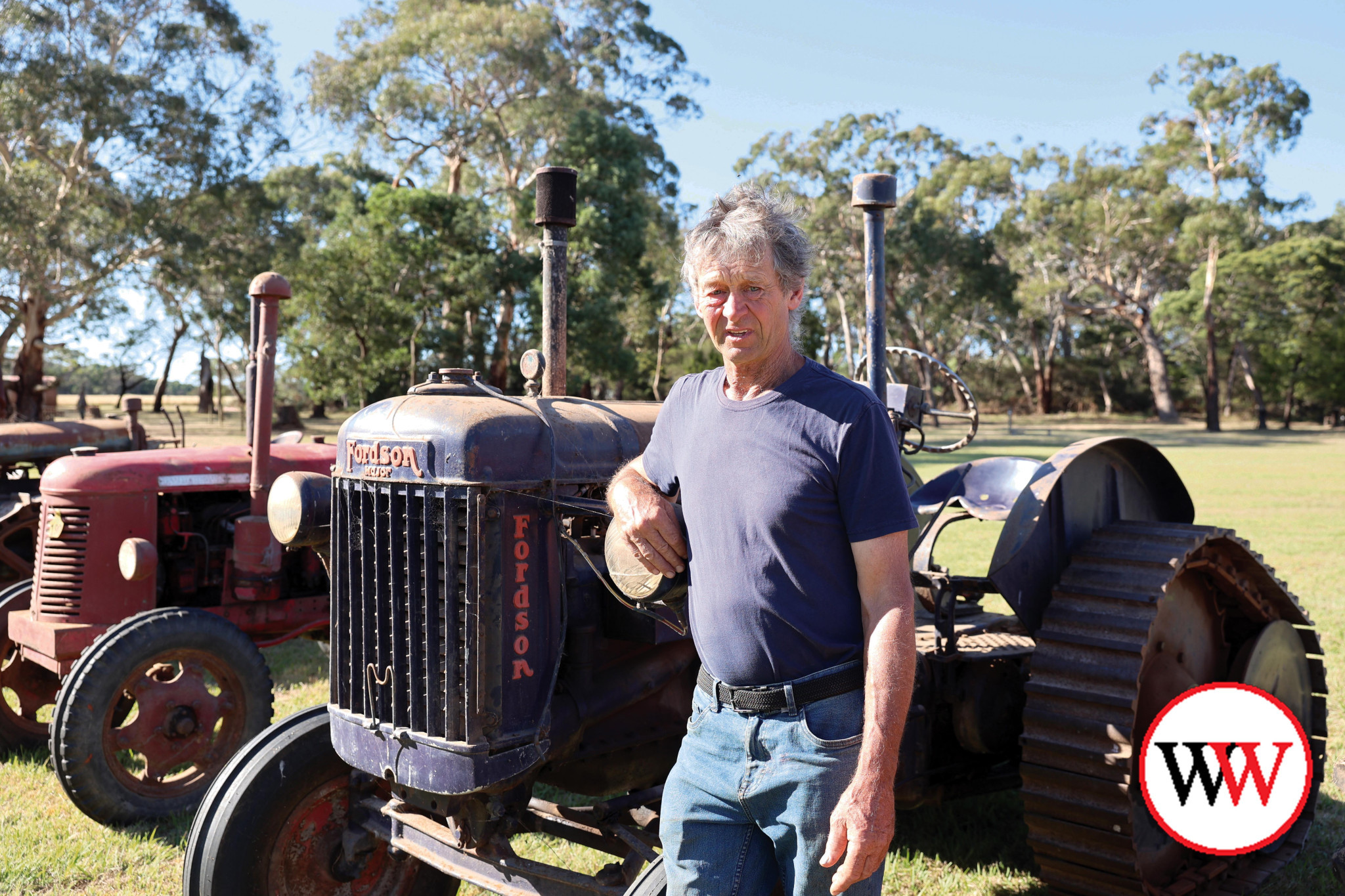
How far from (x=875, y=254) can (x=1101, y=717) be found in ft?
5.01

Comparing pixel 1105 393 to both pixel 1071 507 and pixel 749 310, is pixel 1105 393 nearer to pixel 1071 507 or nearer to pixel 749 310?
pixel 1071 507

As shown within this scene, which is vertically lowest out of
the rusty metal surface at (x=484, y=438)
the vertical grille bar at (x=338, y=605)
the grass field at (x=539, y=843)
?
the grass field at (x=539, y=843)

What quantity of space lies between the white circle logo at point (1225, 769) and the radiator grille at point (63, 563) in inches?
169

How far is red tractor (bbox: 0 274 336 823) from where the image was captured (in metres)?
4.13

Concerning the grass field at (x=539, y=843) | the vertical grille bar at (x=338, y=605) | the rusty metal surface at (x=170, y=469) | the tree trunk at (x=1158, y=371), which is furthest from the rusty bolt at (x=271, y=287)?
the tree trunk at (x=1158, y=371)

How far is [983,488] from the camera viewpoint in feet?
12.5

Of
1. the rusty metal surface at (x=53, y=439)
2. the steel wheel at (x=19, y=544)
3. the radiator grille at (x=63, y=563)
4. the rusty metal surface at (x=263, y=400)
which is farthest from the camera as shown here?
the rusty metal surface at (x=53, y=439)

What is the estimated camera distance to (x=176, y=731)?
434 cm

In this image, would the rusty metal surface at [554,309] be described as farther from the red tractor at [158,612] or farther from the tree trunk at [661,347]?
the tree trunk at [661,347]

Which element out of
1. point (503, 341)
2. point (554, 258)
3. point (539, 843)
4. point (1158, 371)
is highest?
point (503, 341)

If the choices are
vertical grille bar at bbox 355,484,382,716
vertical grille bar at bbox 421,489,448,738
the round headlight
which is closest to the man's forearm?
vertical grille bar at bbox 421,489,448,738

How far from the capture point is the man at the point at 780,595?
1.75 m

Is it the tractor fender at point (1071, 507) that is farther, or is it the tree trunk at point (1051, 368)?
the tree trunk at point (1051, 368)

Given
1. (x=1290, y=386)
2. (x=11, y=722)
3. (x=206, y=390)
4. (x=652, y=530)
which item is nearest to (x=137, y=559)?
(x=11, y=722)
